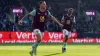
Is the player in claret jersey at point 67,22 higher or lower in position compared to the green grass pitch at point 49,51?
higher

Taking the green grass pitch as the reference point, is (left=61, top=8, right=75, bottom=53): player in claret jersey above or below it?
above

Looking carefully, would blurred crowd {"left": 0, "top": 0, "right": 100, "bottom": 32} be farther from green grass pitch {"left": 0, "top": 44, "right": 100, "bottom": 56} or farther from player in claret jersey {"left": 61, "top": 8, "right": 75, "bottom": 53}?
player in claret jersey {"left": 61, "top": 8, "right": 75, "bottom": 53}

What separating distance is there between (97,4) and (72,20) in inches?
1356

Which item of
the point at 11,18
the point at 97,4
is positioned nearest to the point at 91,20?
the point at 97,4

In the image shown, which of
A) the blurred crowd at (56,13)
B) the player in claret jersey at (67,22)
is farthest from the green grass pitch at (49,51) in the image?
the blurred crowd at (56,13)

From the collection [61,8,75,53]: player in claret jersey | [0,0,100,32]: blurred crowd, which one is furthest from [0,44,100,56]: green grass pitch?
[0,0,100,32]: blurred crowd

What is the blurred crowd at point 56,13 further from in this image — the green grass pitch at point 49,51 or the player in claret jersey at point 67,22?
the player in claret jersey at point 67,22

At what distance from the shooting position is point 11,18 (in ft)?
162

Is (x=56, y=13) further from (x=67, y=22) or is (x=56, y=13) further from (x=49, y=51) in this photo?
(x=49, y=51)

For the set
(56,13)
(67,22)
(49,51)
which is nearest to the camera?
(49,51)

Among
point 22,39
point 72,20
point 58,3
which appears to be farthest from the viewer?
point 58,3

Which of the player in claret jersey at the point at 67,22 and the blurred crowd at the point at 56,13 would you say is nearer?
the player in claret jersey at the point at 67,22

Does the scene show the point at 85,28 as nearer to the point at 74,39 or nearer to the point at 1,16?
the point at 74,39

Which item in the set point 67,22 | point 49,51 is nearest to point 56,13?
point 67,22
